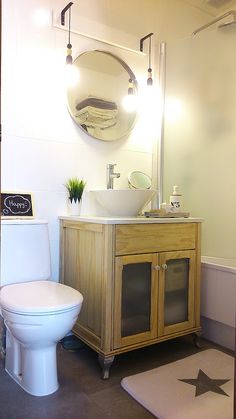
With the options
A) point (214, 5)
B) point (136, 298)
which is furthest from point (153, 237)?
point (214, 5)

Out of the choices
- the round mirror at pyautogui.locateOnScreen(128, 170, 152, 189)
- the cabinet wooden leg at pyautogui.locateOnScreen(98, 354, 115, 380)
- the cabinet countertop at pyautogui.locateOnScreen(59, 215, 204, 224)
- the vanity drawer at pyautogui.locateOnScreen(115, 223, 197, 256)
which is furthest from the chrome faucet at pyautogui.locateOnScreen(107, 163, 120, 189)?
the cabinet wooden leg at pyautogui.locateOnScreen(98, 354, 115, 380)

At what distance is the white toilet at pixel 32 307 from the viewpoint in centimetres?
139

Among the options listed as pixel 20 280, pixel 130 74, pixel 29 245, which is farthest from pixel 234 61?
pixel 20 280

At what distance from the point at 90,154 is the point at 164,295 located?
1.02 meters

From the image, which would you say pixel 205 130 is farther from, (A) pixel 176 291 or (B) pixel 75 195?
(A) pixel 176 291

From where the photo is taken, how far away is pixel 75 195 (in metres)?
2.08

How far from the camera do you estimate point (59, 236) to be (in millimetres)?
2102

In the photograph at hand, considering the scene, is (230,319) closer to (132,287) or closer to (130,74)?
(132,287)

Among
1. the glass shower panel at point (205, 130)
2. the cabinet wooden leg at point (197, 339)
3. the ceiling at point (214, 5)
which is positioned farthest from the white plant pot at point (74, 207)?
the ceiling at point (214, 5)

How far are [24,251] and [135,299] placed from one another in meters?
0.64

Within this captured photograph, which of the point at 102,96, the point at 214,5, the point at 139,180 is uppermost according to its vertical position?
the point at 214,5

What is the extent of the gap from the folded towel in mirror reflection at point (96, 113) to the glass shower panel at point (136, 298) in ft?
3.31

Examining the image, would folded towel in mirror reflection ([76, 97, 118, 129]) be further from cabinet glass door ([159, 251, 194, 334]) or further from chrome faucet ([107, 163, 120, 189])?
cabinet glass door ([159, 251, 194, 334])

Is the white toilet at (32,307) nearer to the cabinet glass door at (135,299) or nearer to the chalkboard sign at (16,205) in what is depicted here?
the chalkboard sign at (16,205)
